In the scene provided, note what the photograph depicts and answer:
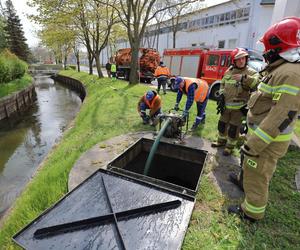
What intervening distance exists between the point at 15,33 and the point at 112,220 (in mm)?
38695

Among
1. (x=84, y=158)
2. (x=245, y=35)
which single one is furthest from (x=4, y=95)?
(x=245, y=35)

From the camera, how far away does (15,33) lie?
3241cm

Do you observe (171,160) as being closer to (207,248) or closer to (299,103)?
(207,248)

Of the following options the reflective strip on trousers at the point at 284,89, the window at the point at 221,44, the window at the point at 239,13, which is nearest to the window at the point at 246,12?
the window at the point at 239,13

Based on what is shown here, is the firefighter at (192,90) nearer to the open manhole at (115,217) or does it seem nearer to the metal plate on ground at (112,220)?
the open manhole at (115,217)

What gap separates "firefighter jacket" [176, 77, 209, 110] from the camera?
15.4ft

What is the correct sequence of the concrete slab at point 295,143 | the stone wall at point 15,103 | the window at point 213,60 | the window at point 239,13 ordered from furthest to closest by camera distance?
1. the window at point 239,13
2. the stone wall at point 15,103
3. the window at point 213,60
4. the concrete slab at point 295,143

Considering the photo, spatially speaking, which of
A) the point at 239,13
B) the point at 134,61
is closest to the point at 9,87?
the point at 134,61

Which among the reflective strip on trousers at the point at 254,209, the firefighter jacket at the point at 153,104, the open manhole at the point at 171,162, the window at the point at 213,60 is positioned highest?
the window at the point at 213,60

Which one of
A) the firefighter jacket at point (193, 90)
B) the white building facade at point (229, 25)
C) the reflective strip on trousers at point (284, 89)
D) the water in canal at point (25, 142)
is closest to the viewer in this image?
the reflective strip on trousers at point (284, 89)

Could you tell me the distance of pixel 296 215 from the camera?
2.50m

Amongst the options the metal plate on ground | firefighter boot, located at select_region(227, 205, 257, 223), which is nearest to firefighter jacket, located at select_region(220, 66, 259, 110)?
firefighter boot, located at select_region(227, 205, 257, 223)

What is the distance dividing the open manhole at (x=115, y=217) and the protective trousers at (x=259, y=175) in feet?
1.97

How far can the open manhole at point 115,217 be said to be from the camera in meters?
1.81
